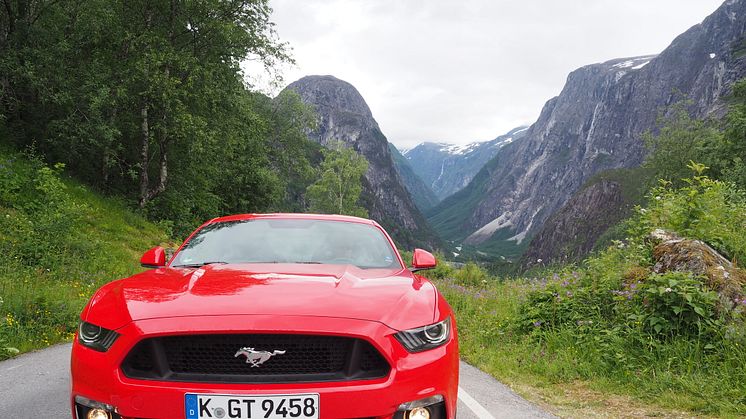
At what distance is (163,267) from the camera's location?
3.78m

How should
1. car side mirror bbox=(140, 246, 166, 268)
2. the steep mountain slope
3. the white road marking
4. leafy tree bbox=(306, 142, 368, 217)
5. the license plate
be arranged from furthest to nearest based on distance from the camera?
the steep mountain slope
leafy tree bbox=(306, 142, 368, 217)
the white road marking
car side mirror bbox=(140, 246, 166, 268)
the license plate

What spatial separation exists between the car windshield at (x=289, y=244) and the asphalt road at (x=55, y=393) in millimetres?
1446

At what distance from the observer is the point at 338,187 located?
5359 centimetres

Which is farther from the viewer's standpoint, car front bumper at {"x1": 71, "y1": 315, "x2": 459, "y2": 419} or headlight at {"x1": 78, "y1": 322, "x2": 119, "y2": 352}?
headlight at {"x1": 78, "y1": 322, "x2": 119, "y2": 352}

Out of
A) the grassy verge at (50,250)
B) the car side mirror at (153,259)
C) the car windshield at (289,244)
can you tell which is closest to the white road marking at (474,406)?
the car windshield at (289,244)

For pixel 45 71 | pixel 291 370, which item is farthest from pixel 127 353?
pixel 45 71

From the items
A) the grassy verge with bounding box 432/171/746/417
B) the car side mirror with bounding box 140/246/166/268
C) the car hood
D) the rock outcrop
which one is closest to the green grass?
the grassy verge with bounding box 432/171/746/417

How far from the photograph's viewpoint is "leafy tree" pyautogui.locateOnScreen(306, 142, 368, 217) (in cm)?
5303

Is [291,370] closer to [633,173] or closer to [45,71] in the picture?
[45,71]

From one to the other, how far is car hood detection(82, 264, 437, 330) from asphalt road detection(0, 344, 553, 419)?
5.28 ft

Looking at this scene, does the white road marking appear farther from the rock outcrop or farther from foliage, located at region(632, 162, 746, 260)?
foliage, located at region(632, 162, 746, 260)

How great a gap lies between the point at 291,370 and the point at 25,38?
18.5 metres

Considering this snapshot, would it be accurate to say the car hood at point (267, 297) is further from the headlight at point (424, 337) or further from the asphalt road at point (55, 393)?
the asphalt road at point (55, 393)

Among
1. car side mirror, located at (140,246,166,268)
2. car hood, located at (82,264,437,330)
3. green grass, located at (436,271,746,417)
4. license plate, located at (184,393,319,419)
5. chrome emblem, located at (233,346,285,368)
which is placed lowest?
green grass, located at (436,271,746,417)
